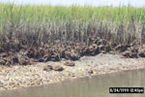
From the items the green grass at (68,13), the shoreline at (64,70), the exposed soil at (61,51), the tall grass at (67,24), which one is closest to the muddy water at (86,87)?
the shoreline at (64,70)

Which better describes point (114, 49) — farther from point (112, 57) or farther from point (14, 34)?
point (14, 34)

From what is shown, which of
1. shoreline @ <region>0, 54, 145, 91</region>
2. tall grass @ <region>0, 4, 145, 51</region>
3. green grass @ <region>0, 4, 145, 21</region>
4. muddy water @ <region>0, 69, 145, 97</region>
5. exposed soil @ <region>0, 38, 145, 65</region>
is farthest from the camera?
green grass @ <region>0, 4, 145, 21</region>

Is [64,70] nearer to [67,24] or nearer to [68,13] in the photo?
[67,24]

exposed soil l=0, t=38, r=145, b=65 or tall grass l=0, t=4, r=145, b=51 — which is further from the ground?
tall grass l=0, t=4, r=145, b=51

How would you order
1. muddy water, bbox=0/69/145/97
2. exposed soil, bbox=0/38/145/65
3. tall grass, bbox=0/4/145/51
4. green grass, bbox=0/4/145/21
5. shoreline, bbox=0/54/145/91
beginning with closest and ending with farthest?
muddy water, bbox=0/69/145/97 < shoreline, bbox=0/54/145/91 < exposed soil, bbox=0/38/145/65 < tall grass, bbox=0/4/145/51 < green grass, bbox=0/4/145/21

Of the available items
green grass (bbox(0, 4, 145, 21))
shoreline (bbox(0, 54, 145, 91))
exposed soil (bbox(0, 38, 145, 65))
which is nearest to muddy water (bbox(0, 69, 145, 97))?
shoreline (bbox(0, 54, 145, 91))

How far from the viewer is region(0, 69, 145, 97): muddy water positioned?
836cm

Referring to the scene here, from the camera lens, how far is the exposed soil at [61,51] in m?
10.4

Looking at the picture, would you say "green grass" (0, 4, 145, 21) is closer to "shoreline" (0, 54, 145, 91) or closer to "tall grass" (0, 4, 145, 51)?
"tall grass" (0, 4, 145, 51)

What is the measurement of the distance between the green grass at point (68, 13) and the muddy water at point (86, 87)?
8.45 ft

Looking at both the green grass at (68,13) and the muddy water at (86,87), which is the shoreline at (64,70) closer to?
the muddy water at (86,87)

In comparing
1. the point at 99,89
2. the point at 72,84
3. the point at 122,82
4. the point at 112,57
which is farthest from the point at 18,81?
the point at 112,57

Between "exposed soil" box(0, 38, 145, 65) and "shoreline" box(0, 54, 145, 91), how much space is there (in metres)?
0.19

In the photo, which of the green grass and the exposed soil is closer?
the exposed soil
